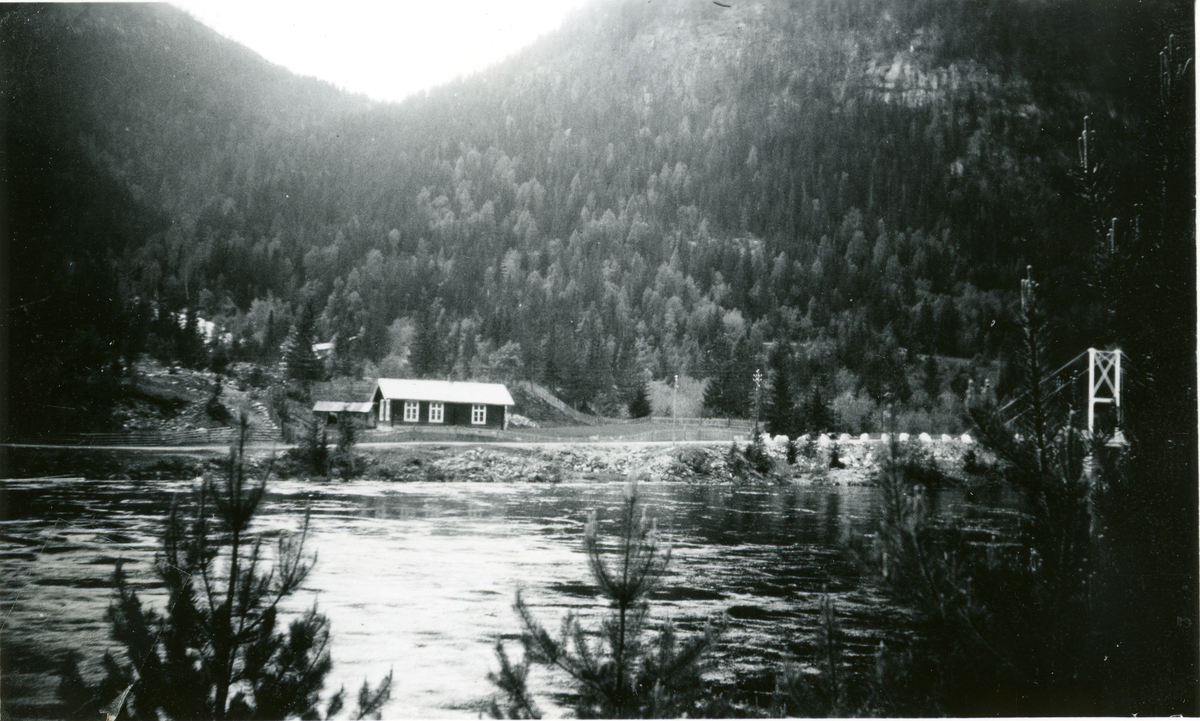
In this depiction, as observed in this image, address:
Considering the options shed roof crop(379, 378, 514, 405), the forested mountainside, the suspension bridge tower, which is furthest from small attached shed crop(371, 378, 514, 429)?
the suspension bridge tower

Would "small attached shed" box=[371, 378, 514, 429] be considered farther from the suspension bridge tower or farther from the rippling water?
the suspension bridge tower

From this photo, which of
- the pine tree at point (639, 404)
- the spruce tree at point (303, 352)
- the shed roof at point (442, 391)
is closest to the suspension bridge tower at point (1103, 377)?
the pine tree at point (639, 404)

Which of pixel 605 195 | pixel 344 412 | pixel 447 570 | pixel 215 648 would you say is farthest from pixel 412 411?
pixel 605 195

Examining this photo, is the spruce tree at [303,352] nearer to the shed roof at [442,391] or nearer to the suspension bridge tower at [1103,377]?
the shed roof at [442,391]

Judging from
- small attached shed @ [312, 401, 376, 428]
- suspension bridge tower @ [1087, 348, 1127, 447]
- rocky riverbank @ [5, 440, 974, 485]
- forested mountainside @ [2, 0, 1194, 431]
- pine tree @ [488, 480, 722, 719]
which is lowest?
pine tree @ [488, 480, 722, 719]

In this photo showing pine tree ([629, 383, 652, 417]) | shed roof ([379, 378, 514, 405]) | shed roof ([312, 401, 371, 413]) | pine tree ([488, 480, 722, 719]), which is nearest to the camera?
pine tree ([488, 480, 722, 719])

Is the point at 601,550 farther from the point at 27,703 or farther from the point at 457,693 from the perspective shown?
the point at 27,703
